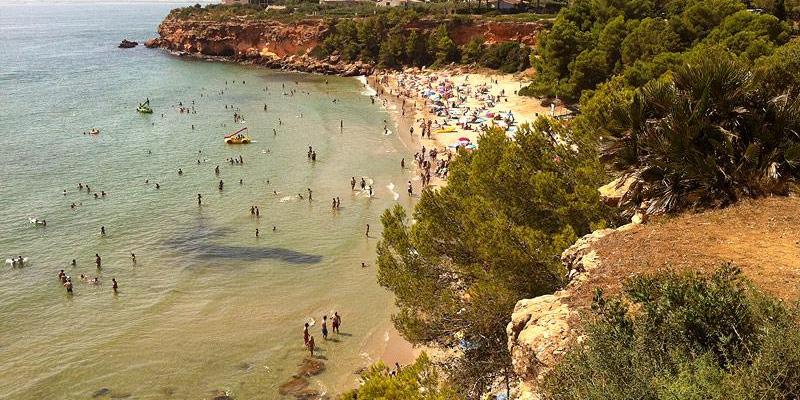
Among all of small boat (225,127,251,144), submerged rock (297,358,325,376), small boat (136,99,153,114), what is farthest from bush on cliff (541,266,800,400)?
small boat (136,99,153,114)

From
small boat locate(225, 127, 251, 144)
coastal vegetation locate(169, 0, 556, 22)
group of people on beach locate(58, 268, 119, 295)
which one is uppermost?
coastal vegetation locate(169, 0, 556, 22)

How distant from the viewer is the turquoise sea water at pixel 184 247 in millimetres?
18125

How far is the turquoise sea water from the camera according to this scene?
18.1 metres

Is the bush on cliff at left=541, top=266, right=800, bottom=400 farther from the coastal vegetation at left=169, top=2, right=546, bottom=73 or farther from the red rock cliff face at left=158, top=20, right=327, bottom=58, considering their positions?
the red rock cliff face at left=158, top=20, right=327, bottom=58

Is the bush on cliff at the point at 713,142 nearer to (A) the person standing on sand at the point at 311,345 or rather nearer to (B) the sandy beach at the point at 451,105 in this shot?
(A) the person standing on sand at the point at 311,345

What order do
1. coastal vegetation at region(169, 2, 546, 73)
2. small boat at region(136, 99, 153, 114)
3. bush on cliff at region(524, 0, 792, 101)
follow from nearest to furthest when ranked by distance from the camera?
bush on cliff at region(524, 0, 792, 101)
small boat at region(136, 99, 153, 114)
coastal vegetation at region(169, 2, 546, 73)

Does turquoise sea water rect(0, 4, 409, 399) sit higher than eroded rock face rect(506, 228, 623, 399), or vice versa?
eroded rock face rect(506, 228, 623, 399)

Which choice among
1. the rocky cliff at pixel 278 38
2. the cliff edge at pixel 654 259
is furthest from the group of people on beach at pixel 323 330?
the rocky cliff at pixel 278 38

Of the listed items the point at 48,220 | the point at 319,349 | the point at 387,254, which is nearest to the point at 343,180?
the point at 48,220

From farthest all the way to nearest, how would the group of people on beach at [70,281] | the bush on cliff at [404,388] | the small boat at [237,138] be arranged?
the small boat at [237,138], the group of people on beach at [70,281], the bush on cliff at [404,388]

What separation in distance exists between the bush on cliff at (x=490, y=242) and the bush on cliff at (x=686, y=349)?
3586 mm

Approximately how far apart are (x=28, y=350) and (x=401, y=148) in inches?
1083

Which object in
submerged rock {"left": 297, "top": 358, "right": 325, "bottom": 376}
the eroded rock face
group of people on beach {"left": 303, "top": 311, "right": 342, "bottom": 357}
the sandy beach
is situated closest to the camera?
the eroded rock face

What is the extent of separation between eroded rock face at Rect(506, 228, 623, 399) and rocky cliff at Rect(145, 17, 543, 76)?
64210mm
